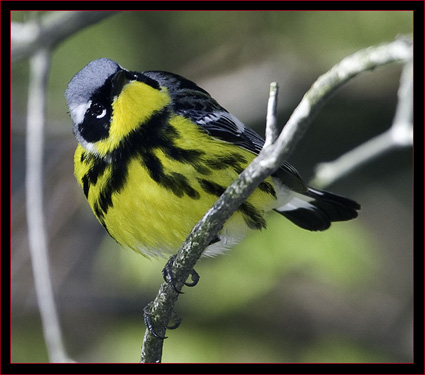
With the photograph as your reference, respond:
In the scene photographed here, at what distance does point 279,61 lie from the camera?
18.7ft

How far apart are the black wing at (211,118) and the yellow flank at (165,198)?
71mm

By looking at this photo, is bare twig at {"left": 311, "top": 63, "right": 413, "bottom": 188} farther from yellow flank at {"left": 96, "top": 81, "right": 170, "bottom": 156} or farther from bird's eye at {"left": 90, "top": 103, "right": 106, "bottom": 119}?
bird's eye at {"left": 90, "top": 103, "right": 106, "bottom": 119}

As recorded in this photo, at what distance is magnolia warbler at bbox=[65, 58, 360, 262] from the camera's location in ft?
10.3

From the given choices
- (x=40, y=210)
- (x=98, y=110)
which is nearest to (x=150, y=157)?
(x=98, y=110)

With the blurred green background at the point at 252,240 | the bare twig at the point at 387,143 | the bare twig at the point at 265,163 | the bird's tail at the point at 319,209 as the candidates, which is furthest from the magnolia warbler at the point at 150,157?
the blurred green background at the point at 252,240

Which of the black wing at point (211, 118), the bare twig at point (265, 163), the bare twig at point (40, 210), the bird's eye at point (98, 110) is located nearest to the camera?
the bare twig at point (265, 163)

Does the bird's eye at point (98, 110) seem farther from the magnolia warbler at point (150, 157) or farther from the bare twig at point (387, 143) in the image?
the bare twig at point (387, 143)

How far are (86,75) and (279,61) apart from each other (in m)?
2.77

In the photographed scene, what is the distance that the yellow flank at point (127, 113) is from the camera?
10.4ft

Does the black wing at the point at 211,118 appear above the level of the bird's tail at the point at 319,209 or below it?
above

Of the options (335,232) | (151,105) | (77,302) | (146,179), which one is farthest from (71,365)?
(77,302)

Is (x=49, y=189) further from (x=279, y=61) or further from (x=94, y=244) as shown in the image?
(x=279, y=61)

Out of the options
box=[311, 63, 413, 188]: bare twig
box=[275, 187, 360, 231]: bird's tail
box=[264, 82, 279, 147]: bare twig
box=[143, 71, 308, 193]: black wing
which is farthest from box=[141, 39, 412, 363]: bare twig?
box=[311, 63, 413, 188]: bare twig

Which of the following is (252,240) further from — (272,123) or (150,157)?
(272,123)
